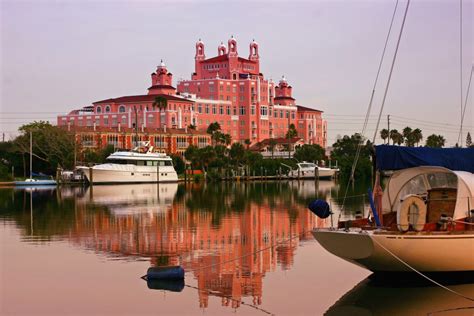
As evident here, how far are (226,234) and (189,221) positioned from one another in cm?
657

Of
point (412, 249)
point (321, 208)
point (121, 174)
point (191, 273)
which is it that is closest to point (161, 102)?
point (121, 174)

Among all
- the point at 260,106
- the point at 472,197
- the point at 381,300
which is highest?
the point at 260,106

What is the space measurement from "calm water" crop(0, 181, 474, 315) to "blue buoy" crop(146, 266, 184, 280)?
0.27 m

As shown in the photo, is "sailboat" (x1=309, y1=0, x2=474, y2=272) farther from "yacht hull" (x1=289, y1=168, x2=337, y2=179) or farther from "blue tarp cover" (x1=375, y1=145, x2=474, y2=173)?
"yacht hull" (x1=289, y1=168, x2=337, y2=179)

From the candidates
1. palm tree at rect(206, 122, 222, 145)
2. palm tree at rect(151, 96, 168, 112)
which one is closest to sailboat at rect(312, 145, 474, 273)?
palm tree at rect(206, 122, 222, 145)

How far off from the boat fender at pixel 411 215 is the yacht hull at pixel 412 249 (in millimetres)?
469

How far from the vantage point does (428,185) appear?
21438 mm

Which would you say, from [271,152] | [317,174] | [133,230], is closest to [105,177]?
[317,174]

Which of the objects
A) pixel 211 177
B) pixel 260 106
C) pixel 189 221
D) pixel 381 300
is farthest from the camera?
pixel 260 106

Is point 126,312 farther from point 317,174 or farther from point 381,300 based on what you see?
point 317,174

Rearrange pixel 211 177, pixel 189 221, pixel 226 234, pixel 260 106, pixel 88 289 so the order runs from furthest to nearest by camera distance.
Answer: pixel 260 106, pixel 211 177, pixel 189 221, pixel 226 234, pixel 88 289

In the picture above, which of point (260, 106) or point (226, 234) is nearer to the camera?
point (226, 234)

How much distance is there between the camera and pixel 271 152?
14825cm

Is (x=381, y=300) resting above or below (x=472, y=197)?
below
